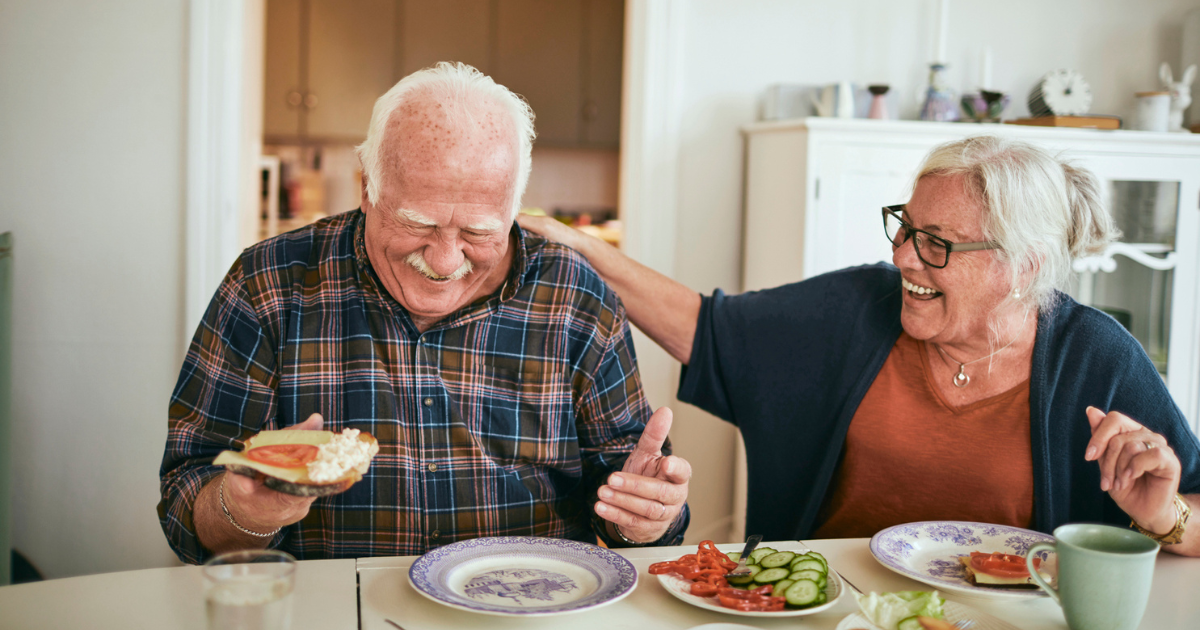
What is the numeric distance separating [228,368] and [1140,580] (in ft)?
4.06

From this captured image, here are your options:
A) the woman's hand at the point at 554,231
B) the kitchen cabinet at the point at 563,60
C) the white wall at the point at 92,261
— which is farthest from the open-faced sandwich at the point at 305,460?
the kitchen cabinet at the point at 563,60

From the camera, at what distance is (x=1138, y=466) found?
1.12m

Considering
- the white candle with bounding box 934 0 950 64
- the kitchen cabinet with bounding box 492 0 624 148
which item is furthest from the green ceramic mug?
the kitchen cabinet with bounding box 492 0 624 148

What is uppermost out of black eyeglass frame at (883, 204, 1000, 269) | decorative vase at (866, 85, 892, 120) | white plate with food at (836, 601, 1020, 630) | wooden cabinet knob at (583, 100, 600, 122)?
wooden cabinet knob at (583, 100, 600, 122)

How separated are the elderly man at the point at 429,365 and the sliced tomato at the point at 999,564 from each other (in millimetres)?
395

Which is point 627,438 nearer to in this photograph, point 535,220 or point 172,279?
point 535,220

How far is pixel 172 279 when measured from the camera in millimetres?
2430

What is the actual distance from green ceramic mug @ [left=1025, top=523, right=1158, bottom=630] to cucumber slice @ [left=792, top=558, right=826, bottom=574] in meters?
0.23

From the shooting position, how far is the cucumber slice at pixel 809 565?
1017 millimetres

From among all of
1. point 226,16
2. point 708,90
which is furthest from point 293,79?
point 708,90

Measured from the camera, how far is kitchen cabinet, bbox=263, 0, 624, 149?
15.3 ft

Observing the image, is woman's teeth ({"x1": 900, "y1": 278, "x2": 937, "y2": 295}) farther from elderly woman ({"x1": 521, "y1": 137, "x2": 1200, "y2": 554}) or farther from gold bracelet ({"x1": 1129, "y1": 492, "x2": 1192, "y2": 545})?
gold bracelet ({"x1": 1129, "y1": 492, "x2": 1192, "y2": 545})

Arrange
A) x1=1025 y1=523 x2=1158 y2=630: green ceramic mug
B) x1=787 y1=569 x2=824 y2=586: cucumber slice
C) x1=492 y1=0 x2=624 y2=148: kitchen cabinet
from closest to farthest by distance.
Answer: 1. x1=1025 y1=523 x2=1158 y2=630: green ceramic mug
2. x1=787 y1=569 x2=824 y2=586: cucumber slice
3. x1=492 y1=0 x2=624 y2=148: kitchen cabinet

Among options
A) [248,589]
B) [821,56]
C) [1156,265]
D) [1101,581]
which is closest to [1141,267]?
[1156,265]
